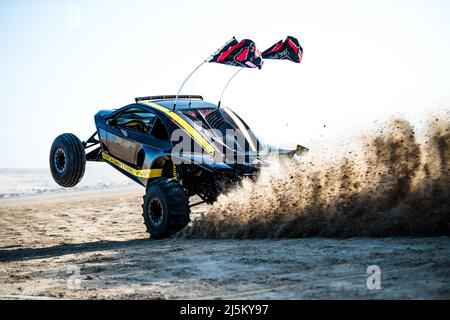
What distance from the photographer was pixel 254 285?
611 cm

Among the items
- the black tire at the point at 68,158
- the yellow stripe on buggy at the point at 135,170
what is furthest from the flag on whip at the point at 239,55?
the black tire at the point at 68,158

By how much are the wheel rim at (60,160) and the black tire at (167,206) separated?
2.67 meters

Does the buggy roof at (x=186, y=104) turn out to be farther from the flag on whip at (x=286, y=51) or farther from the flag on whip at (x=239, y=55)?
the flag on whip at (x=286, y=51)

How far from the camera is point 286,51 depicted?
12688 millimetres

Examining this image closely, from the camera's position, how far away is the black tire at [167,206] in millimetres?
9797

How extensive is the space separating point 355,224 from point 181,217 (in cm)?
275

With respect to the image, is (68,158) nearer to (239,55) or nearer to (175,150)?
(175,150)

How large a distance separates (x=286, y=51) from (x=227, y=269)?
21.7ft

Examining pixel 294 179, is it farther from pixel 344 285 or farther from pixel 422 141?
pixel 344 285

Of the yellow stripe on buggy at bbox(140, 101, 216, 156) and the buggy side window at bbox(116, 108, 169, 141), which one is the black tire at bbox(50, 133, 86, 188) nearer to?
the buggy side window at bbox(116, 108, 169, 141)

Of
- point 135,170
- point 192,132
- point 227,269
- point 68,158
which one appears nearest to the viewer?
point 227,269

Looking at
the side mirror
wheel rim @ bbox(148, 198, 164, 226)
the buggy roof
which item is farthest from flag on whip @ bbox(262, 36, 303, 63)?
wheel rim @ bbox(148, 198, 164, 226)

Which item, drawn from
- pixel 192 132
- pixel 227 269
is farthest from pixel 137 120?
pixel 227 269
